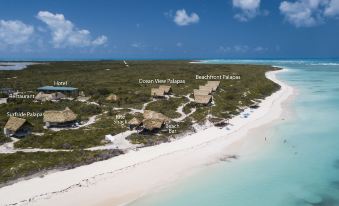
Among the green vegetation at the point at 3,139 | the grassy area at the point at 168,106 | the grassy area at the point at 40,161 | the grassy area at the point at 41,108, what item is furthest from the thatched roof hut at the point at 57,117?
the grassy area at the point at 168,106

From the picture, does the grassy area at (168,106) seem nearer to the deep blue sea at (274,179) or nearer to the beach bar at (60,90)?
the deep blue sea at (274,179)

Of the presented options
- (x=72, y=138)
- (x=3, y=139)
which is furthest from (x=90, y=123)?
(x=3, y=139)

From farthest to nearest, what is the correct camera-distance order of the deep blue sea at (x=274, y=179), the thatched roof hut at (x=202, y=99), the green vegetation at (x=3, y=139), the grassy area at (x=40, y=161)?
the thatched roof hut at (x=202, y=99), the green vegetation at (x=3, y=139), the grassy area at (x=40, y=161), the deep blue sea at (x=274, y=179)

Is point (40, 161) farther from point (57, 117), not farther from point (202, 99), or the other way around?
point (202, 99)

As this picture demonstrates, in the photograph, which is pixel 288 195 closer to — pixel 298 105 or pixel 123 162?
pixel 123 162

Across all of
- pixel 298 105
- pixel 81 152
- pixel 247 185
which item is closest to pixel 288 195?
pixel 247 185

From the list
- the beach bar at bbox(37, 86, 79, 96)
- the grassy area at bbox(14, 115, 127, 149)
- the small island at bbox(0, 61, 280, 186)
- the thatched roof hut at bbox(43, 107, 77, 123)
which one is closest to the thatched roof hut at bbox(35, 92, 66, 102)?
the small island at bbox(0, 61, 280, 186)

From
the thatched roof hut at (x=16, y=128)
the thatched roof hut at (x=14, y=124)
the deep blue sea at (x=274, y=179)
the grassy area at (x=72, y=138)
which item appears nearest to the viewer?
the deep blue sea at (x=274, y=179)
